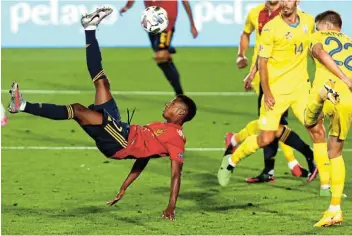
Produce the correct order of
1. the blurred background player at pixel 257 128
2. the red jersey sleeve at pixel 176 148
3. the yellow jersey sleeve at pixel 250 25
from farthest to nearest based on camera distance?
the yellow jersey sleeve at pixel 250 25 → the blurred background player at pixel 257 128 → the red jersey sleeve at pixel 176 148

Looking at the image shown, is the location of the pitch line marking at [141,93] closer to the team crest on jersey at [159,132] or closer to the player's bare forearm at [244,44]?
the player's bare forearm at [244,44]

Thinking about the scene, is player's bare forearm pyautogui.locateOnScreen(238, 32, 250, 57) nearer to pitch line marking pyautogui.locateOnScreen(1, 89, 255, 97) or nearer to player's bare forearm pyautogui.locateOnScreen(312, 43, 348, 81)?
player's bare forearm pyautogui.locateOnScreen(312, 43, 348, 81)

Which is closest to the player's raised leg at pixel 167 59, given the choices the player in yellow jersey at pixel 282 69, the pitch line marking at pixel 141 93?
the pitch line marking at pixel 141 93

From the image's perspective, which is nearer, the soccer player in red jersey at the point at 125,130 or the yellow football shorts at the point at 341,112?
the soccer player in red jersey at the point at 125,130

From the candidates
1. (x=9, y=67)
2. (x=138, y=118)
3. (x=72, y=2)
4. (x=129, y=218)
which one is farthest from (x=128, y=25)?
(x=129, y=218)

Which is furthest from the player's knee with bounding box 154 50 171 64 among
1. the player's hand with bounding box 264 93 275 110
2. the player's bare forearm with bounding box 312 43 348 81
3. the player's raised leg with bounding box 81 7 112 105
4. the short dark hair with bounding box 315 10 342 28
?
the player's bare forearm with bounding box 312 43 348 81

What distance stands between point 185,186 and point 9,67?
10.9 metres

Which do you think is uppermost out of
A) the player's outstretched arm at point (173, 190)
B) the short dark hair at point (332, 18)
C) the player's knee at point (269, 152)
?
the short dark hair at point (332, 18)

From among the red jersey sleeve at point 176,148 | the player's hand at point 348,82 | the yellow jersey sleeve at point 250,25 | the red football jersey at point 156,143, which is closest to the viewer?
the player's hand at point 348,82

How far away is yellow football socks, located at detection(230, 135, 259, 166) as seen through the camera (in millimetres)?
12344

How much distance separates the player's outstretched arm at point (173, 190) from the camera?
10.3 metres

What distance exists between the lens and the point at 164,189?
12.7m

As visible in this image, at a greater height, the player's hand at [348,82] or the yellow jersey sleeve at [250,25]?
the player's hand at [348,82]

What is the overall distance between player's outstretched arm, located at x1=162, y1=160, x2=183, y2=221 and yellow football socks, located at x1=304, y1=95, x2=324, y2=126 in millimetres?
1408
